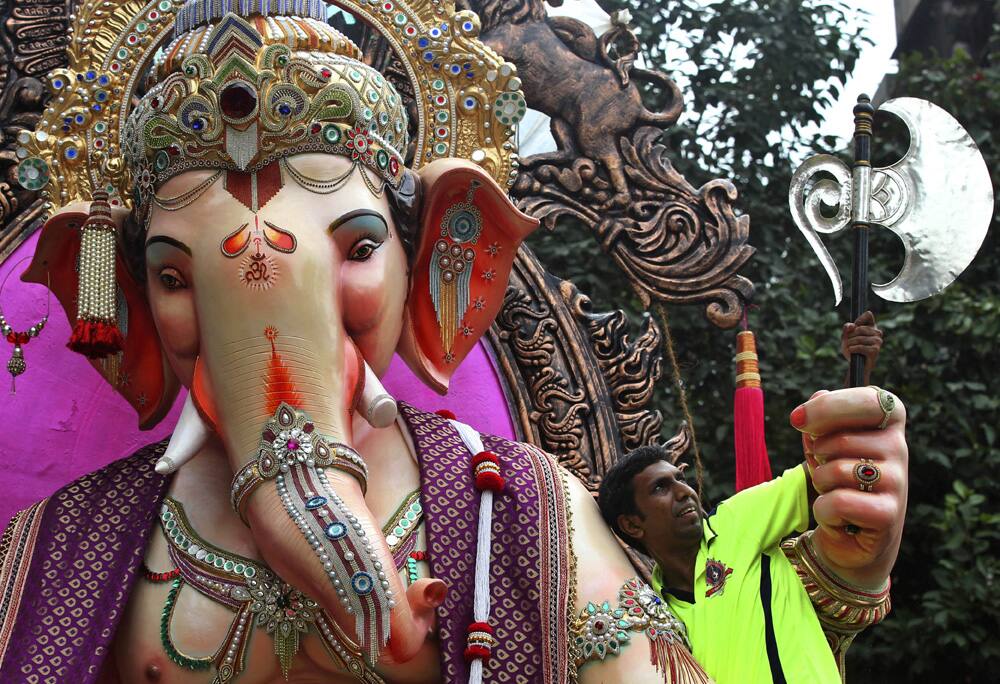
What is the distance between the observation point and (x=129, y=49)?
9.98 feet

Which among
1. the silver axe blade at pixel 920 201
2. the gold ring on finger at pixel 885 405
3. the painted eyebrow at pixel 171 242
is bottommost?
the gold ring on finger at pixel 885 405

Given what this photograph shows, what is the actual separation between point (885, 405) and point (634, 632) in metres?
0.54

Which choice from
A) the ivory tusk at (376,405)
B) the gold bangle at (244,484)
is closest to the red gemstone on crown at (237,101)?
the ivory tusk at (376,405)

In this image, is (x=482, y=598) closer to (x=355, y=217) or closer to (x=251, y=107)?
(x=355, y=217)

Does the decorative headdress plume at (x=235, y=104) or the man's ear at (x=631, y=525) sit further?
the man's ear at (x=631, y=525)

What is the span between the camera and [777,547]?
9.66 ft

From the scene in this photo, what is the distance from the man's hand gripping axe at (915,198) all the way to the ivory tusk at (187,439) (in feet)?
3.55

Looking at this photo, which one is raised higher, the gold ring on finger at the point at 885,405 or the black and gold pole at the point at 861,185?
the black and gold pole at the point at 861,185

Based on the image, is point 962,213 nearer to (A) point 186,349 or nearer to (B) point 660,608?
(B) point 660,608

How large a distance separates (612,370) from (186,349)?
3.22ft

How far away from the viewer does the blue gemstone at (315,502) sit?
2389mm

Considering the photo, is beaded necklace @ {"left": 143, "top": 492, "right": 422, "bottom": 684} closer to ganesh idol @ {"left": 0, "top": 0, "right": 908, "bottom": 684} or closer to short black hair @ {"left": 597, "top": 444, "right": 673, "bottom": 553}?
ganesh idol @ {"left": 0, "top": 0, "right": 908, "bottom": 684}

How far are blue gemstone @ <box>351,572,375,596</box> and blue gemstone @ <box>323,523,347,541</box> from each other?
0.06m

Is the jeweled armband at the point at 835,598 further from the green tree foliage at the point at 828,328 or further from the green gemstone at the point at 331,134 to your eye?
the green tree foliage at the point at 828,328
